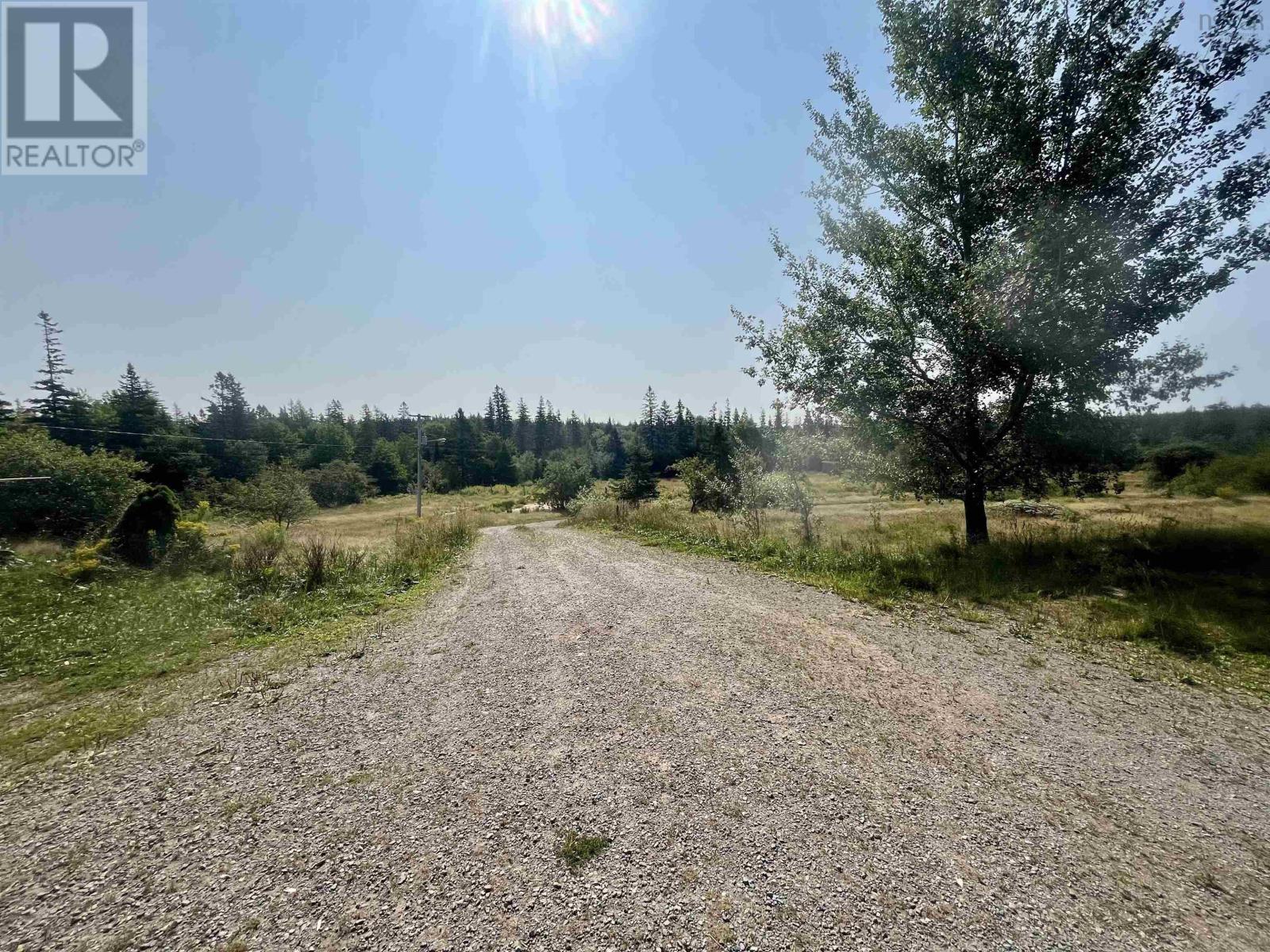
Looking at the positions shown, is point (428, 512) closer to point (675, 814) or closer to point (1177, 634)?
point (675, 814)

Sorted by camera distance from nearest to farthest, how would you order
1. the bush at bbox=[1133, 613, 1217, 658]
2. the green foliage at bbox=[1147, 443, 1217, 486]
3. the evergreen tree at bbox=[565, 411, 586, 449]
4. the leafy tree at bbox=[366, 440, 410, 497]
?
the bush at bbox=[1133, 613, 1217, 658]
the green foliage at bbox=[1147, 443, 1217, 486]
the leafy tree at bbox=[366, 440, 410, 497]
the evergreen tree at bbox=[565, 411, 586, 449]

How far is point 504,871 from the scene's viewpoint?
297 centimetres

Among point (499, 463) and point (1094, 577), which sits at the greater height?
point (499, 463)

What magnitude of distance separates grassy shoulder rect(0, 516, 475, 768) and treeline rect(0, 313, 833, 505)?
13.0 metres

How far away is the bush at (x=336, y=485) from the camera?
60781mm

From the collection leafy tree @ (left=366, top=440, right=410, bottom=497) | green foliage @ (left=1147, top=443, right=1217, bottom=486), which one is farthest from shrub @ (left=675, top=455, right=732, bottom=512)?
leafy tree @ (left=366, top=440, right=410, bottom=497)

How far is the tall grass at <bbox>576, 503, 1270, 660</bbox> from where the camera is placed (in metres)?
6.71

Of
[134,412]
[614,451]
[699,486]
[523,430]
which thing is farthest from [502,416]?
[699,486]

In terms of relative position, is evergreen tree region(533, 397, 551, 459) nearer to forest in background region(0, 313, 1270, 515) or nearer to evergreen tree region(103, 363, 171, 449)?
forest in background region(0, 313, 1270, 515)

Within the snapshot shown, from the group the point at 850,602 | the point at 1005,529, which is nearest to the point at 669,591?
the point at 850,602

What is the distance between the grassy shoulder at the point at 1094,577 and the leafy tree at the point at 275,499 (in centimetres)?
2873

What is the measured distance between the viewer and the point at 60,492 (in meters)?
14.3

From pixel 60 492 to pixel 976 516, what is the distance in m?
29.4

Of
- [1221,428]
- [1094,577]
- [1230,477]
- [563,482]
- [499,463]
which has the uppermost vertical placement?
[1221,428]
